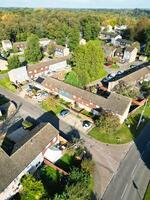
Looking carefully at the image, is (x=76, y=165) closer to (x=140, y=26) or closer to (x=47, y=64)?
(x=47, y=64)

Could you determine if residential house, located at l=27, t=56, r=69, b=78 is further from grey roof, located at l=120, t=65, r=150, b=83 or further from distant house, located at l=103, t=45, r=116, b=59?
grey roof, located at l=120, t=65, r=150, b=83

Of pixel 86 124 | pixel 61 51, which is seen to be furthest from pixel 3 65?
pixel 86 124

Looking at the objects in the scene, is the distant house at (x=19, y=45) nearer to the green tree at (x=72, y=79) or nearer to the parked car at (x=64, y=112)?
the green tree at (x=72, y=79)

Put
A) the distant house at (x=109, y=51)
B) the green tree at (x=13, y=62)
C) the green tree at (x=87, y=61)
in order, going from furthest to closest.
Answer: the distant house at (x=109, y=51) → the green tree at (x=13, y=62) → the green tree at (x=87, y=61)

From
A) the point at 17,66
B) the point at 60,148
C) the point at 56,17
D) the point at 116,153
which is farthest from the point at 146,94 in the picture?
Answer: the point at 56,17

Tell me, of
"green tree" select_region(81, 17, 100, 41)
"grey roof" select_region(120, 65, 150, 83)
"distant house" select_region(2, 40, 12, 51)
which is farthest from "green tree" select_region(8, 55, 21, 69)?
"green tree" select_region(81, 17, 100, 41)

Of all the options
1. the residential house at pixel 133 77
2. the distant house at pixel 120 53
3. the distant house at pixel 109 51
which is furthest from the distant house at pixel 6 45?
the residential house at pixel 133 77
